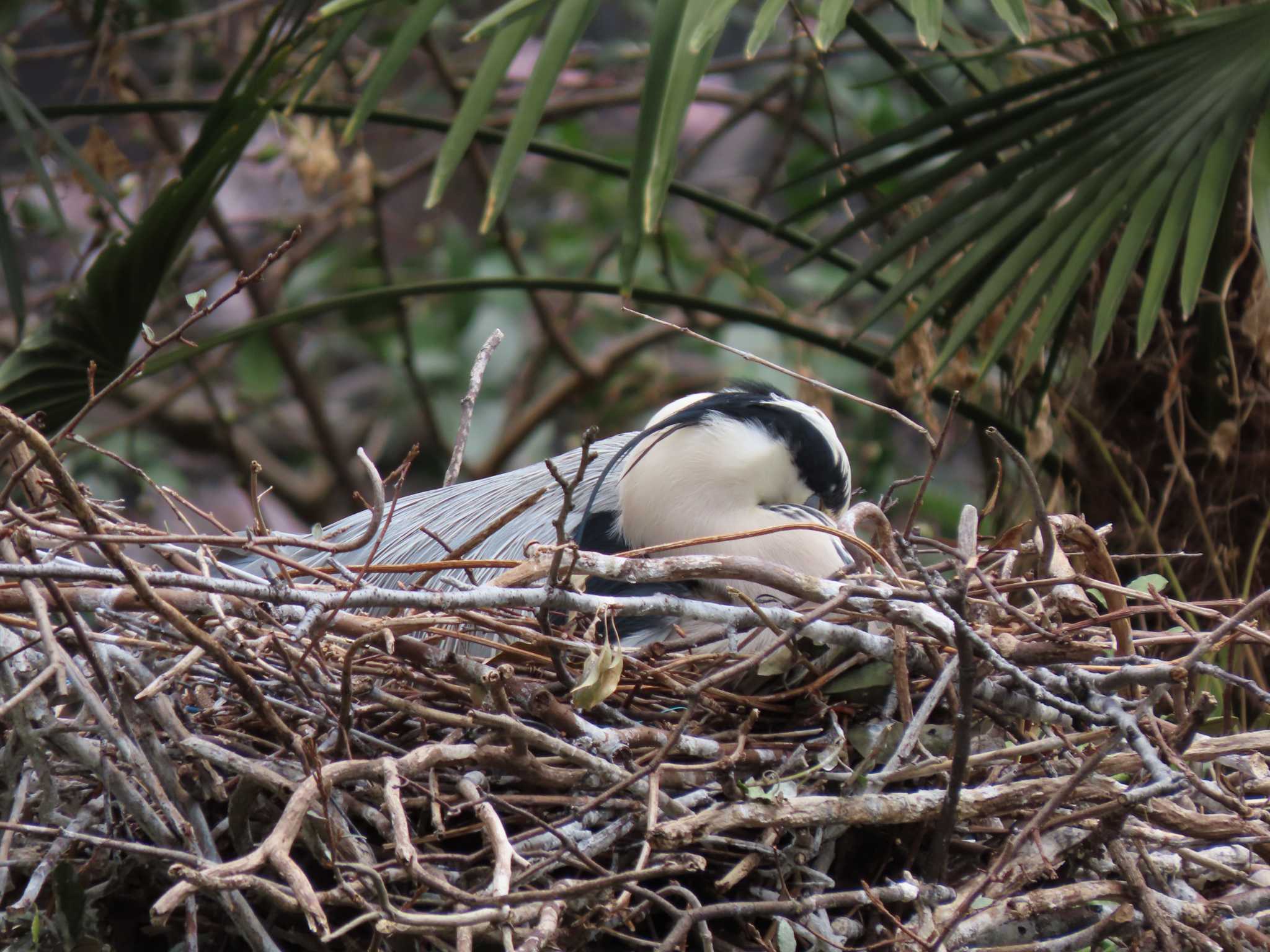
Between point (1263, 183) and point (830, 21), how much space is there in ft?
2.03

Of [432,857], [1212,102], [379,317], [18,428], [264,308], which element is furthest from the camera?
[379,317]

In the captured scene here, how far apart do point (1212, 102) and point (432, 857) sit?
1.32 meters

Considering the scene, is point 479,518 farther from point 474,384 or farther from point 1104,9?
point 1104,9

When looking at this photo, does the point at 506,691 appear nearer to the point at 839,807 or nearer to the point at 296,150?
the point at 839,807

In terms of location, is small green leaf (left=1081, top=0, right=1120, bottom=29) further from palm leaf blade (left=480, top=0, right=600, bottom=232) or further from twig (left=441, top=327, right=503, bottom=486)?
twig (left=441, top=327, right=503, bottom=486)

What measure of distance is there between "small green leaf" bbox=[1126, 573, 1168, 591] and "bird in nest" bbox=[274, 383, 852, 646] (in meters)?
0.29

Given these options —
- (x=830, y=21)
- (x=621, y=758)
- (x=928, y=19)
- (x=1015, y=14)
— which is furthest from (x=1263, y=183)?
(x=621, y=758)

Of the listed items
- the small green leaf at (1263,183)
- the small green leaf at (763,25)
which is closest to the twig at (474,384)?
the small green leaf at (763,25)

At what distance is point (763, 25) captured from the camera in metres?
1.17

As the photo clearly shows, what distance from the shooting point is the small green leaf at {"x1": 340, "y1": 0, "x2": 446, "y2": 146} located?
4.16ft

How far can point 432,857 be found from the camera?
931 millimetres

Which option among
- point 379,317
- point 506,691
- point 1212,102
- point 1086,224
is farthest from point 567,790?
point 379,317

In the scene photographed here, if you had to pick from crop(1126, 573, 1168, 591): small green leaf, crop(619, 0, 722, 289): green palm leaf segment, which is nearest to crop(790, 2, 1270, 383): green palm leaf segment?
crop(1126, 573, 1168, 591): small green leaf

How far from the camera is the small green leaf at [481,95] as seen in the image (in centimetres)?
119
